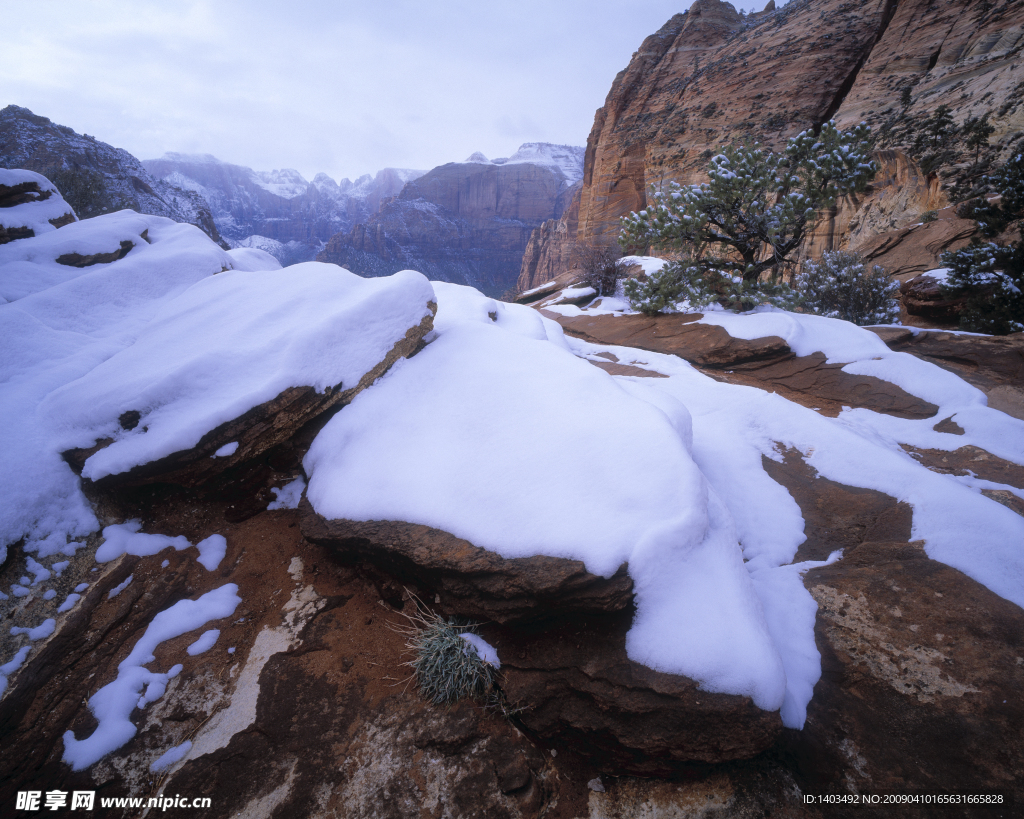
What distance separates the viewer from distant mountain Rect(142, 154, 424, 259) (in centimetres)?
9781

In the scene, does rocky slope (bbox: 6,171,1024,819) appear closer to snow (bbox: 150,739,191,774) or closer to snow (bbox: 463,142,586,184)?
snow (bbox: 150,739,191,774)

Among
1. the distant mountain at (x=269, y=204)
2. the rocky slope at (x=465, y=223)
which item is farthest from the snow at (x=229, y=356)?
the distant mountain at (x=269, y=204)

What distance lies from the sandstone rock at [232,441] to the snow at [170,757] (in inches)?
75.3

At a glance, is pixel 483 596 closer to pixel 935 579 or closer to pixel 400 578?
pixel 400 578

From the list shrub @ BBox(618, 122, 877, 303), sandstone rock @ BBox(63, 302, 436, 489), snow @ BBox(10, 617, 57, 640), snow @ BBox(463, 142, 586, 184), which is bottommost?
snow @ BBox(10, 617, 57, 640)

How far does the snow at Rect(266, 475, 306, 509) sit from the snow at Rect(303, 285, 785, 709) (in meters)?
0.40

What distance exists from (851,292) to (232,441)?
14175 millimetres

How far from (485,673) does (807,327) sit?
8504mm

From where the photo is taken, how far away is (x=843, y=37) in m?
21.9

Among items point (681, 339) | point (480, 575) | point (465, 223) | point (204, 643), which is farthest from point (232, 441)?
point (465, 223)

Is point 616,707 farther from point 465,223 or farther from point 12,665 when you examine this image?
point 465,223

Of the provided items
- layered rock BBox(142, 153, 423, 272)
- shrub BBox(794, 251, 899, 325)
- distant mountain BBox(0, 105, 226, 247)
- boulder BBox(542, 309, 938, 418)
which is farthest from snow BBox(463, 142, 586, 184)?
boulder BBox(542, 309, 938, 418)

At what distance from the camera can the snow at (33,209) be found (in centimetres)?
575

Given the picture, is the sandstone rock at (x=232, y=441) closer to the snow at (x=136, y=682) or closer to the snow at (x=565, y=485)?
the snow at (x=565, y=485)
